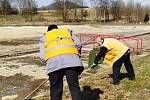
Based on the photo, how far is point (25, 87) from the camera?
922 centimetres

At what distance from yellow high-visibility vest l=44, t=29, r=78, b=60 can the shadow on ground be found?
2.06 m

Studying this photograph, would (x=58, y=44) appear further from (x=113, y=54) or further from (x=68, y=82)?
(x=113, y=54)

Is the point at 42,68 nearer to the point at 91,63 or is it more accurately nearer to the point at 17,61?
the point at 17,61

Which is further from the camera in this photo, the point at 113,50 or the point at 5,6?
the point at 5,6

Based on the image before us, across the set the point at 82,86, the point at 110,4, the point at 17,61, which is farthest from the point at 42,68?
the point at 110,4

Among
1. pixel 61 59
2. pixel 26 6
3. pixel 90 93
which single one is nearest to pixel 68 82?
pixel 61 59

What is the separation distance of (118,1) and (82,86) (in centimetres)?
6994

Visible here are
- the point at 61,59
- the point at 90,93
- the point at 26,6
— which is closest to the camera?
the point at 61,59

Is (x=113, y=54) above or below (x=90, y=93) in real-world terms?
above

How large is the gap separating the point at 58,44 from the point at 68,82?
624 millimetres

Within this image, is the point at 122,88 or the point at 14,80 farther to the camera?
the point at 14,80

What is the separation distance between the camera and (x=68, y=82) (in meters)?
5.55

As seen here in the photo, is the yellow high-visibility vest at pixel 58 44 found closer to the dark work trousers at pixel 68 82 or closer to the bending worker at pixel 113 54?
the dark work trousers at pixel 68 82

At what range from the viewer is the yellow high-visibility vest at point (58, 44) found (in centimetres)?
552
